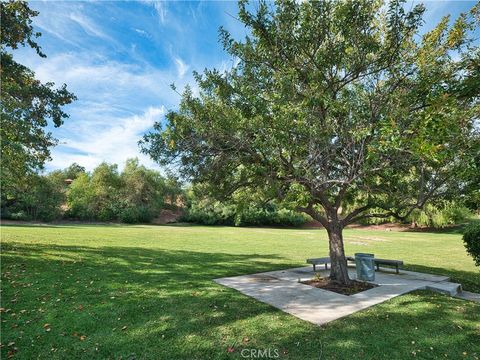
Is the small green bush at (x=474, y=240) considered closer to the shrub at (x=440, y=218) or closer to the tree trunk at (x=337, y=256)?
the tree trunk at (x=337, y=256)

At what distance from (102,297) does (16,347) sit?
7.16ft

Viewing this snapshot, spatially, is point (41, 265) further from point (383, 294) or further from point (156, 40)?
→ point (383, 294)

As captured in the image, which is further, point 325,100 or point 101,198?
point 101,198

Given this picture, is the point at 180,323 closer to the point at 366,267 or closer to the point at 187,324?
the point at 187,324

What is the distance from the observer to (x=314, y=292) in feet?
23.6

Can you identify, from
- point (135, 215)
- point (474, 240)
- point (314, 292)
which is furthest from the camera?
point (135, 215)

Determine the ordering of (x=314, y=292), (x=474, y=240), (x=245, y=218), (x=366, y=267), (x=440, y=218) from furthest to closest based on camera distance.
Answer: (x=245, y=218), (x=440, y=218), (x=366, y=267), (x=474, y=240), (x=314, y=292)

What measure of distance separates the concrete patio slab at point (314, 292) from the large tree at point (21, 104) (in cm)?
775

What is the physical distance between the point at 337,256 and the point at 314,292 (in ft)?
4.67

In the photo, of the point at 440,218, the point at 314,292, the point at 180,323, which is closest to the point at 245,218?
the point at 440,218

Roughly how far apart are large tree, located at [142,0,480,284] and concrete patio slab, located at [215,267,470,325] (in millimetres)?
2152

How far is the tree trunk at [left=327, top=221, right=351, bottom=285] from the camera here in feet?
26.1

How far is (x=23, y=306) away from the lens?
219 inches

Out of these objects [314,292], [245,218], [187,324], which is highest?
[245,218]
